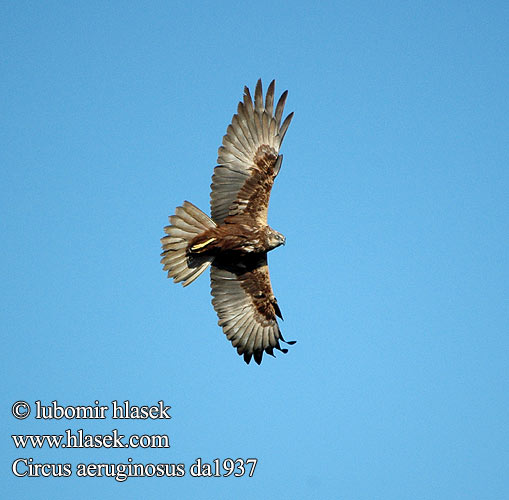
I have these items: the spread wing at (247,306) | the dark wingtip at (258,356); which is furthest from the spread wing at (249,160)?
the dark wingtip at (258,356)

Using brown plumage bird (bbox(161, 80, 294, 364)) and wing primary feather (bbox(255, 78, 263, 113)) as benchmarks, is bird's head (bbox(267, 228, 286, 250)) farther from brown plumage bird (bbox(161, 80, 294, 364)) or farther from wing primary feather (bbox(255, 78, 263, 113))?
wing primary feather (bbox(255, 78, 263, 113))

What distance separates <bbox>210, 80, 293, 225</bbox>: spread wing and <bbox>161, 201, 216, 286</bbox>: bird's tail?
0.28 meters

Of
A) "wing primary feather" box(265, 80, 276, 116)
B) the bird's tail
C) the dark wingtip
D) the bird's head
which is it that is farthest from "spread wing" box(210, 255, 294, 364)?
"wing primary feather" box(265, 80, 276, 116)

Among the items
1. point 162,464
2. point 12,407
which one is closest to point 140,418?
point 162,464

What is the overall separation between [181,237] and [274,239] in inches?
52.6

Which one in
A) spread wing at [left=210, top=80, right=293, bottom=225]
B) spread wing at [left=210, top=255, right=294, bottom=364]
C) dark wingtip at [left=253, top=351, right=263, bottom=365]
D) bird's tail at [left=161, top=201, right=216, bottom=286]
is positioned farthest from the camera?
dark wingtip at [left=253, top=351, right=263, bottom=365]

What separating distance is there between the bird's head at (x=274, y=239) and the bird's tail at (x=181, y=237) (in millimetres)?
818

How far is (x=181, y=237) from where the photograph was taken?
707 inches

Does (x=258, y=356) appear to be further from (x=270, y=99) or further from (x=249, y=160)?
(x=270, y=99)

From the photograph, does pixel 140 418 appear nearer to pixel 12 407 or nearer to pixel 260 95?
pixel 12 407

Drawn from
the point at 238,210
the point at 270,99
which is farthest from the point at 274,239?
the point at 270,99

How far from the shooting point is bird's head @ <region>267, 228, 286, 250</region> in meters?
18.2

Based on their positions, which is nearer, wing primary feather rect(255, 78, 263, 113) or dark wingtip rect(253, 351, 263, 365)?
wing primary feather rect(255, 78, 263, 113)

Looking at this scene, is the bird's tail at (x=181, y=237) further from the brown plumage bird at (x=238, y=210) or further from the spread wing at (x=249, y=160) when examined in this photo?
the spread wing at (x=249, y=160)
